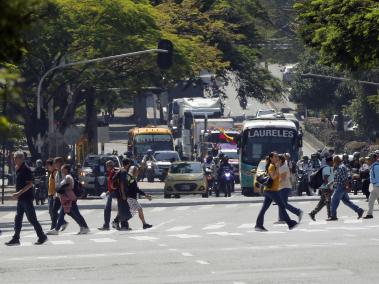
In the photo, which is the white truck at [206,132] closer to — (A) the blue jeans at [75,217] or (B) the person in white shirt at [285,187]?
(B) the person in white shirt at [285,187]

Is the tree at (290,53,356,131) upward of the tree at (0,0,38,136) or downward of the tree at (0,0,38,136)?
upward

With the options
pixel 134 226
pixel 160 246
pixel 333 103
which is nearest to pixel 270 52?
pixel 333 103

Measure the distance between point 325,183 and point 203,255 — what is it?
11.7 meters

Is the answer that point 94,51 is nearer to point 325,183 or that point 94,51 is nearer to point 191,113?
point 325,183

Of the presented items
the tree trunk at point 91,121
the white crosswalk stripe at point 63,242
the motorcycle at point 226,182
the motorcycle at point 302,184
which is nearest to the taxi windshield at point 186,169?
the motorcycle at point 226,182

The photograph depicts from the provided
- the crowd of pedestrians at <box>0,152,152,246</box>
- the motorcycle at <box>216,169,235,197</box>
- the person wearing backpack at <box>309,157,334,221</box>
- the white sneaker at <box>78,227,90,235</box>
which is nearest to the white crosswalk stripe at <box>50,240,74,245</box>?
the crowd of pedestrians at <box>0,152,152,246</box>

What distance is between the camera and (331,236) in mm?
21969

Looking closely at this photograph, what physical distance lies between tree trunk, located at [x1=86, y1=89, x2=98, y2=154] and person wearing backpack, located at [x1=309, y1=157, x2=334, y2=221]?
82.8 ft

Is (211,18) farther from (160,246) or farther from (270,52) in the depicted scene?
(270,52)

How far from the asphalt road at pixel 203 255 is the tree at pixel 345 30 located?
10.3ft

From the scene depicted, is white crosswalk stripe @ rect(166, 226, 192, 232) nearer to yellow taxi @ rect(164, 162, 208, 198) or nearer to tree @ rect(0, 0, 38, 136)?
yellow taxi @ rect(164, 162, 208, 198)

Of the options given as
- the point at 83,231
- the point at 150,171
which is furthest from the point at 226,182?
the point at 83,231

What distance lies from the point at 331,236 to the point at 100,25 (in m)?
30.6

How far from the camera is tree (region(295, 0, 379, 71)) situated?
21755 mm
